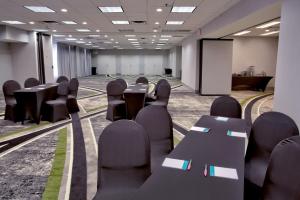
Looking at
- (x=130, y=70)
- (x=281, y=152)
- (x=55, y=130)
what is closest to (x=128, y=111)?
(x=55, y=130)

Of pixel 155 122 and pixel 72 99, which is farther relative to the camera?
pixel 72 99

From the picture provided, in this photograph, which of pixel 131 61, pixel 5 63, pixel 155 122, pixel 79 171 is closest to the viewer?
pixel 155 122

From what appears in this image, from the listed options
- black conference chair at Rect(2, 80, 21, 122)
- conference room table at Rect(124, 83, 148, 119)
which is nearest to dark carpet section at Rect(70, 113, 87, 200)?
conference room table at Rect(124, 83, 148, 119)

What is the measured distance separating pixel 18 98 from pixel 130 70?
933 inches

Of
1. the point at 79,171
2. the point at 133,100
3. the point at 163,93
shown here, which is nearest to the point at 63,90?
the point at 133,100

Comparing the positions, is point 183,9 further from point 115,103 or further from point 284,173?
point 284,173

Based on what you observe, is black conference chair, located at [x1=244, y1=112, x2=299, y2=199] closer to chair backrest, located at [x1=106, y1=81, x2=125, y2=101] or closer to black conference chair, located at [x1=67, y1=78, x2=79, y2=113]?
chair backrest, located at [x1=106, y1=81, x2=125, y2=101]

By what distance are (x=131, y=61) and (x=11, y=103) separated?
23.5 m

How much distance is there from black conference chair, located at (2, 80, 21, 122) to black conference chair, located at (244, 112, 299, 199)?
6058 mm

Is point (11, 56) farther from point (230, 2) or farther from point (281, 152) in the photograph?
point (281, 152)

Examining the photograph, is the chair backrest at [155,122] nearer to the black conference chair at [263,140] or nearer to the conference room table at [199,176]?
the conference room table at [199,176]

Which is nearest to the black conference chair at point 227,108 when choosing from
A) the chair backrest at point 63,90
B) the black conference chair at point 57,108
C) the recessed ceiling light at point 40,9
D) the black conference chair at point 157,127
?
the black conference chair at point 157,127

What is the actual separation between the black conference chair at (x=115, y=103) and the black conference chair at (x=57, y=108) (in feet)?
4.05

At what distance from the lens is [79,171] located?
12.1 ft
